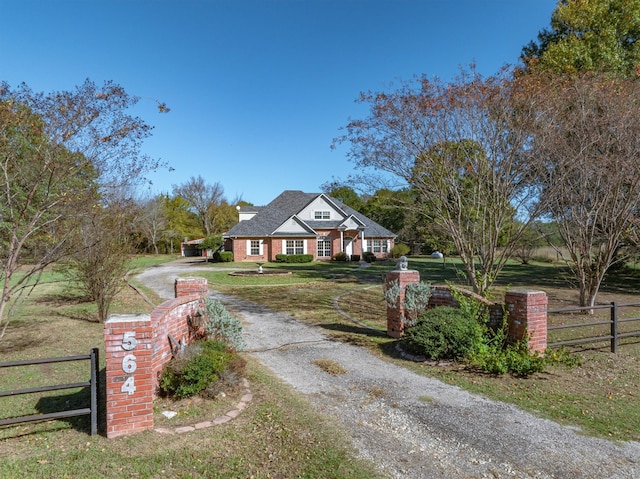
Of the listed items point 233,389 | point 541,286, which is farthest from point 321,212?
point 233,389

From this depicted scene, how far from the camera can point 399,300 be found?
28.4 ft

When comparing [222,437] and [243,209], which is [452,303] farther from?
[243,209]

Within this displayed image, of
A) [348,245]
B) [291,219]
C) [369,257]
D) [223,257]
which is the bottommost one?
[369,257]

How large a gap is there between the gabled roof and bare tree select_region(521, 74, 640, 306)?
24.7m

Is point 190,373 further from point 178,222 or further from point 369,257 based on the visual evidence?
point 178,222

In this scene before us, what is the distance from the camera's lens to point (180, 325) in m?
6.19

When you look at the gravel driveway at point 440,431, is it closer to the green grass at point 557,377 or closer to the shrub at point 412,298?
the green grass at point 557,377

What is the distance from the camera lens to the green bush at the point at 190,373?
5.20m

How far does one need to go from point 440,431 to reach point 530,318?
11.1 ft

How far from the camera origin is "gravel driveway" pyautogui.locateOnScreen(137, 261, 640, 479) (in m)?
3.83

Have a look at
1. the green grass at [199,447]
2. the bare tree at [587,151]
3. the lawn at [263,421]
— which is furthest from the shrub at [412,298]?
the bare tree at [587,151]

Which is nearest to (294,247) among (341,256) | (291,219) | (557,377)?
(291,219)

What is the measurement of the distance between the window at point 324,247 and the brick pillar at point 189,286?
29.2m

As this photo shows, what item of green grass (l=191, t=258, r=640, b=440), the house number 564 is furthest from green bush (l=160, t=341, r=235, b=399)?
green grass (l=191, t=258, r=640, b=440)
